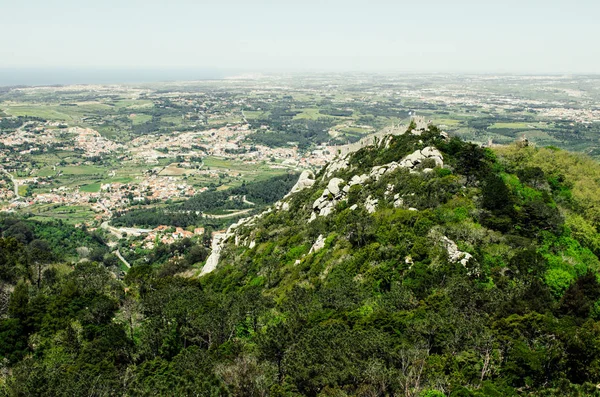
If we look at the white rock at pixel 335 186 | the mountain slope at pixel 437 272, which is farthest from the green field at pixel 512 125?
Result: the white rock at pixel 335 186

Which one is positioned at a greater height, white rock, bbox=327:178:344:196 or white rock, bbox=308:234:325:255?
white rock, bbox=327:178:344:196

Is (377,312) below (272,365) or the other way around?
the other way around

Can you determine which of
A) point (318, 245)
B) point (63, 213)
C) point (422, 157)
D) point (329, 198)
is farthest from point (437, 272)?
point (63, 213)

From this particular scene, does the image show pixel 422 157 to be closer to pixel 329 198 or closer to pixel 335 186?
pixel 335 186

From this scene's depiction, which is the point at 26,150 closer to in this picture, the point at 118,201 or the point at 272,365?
the point at 118,201

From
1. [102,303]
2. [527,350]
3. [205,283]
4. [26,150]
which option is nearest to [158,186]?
[26,150]

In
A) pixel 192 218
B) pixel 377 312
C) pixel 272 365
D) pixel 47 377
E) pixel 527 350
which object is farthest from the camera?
pixel 192 218

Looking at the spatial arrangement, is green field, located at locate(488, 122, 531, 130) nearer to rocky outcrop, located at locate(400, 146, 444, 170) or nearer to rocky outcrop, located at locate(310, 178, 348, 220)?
rocky outcrop, located at locate(400, 146, 444, 170)

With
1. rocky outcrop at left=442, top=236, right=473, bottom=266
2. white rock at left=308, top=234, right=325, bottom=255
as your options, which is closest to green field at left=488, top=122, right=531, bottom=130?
white rock at left=308, top=234, right=325, bottom=255
